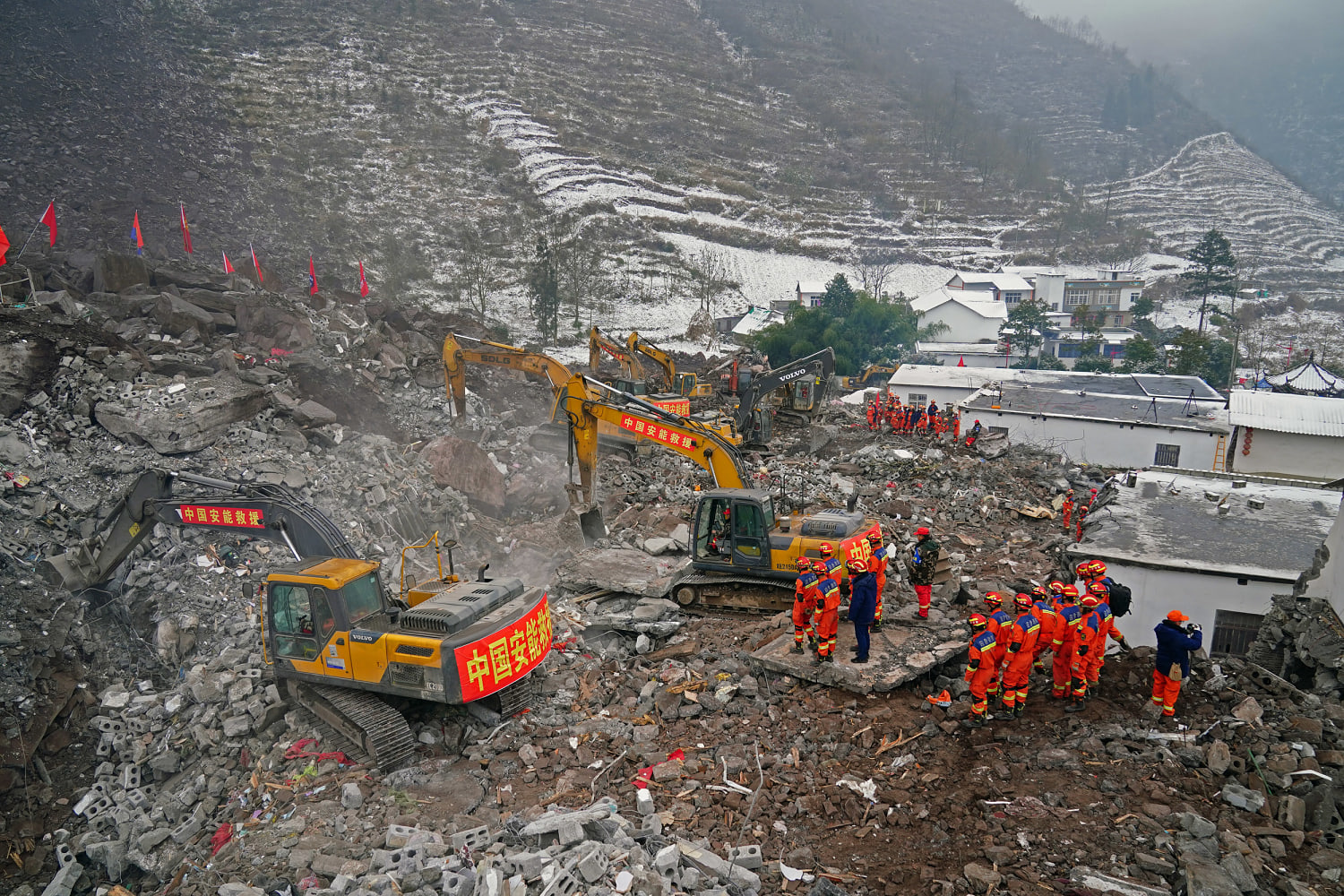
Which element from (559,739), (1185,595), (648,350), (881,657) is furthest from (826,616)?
(648,350)

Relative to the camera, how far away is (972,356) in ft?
161

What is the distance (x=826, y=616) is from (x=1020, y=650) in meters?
1.95

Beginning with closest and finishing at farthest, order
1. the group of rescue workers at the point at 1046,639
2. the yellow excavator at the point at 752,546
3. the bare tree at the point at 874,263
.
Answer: the group of rescue workers at the point at 1046,639 < the yellow excavator at the point at 752,546 < the bare tree at the point at 874,263

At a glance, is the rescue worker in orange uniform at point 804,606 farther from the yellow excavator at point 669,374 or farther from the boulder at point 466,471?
the yellow excavator at point 669,374

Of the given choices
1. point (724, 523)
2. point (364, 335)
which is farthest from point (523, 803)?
point (364, 335)

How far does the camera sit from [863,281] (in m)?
67.9

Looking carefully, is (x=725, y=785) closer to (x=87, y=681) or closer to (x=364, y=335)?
(x=87, y=681)

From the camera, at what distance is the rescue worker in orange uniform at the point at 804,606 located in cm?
868

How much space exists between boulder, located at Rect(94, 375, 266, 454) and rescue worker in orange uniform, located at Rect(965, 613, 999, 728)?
44.2 ft

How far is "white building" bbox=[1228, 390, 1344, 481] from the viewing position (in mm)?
21312

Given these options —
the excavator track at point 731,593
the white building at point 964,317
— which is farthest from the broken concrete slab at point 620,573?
the white building at point 964,317

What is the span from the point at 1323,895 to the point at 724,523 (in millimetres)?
7324

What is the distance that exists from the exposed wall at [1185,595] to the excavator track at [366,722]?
32.2ft

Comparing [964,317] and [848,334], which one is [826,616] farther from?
[964,317]
